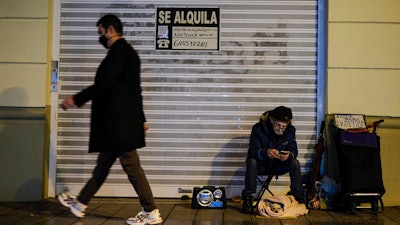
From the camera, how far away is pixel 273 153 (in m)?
4.98

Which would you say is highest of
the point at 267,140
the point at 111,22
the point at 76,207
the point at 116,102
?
the point at 111,22

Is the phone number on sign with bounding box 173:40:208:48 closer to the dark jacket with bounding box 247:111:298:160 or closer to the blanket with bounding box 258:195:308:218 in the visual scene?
the dark jacket with bounding box 247:111:298:160

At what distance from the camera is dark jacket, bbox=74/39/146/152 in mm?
4105

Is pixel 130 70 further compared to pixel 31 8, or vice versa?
pixel 31 8

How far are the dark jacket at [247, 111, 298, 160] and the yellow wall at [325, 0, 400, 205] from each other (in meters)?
0.79

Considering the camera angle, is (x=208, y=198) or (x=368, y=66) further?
(x=368, y=66)

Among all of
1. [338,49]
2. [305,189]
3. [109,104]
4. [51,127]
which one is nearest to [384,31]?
[338,49]

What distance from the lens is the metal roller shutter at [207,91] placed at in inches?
231

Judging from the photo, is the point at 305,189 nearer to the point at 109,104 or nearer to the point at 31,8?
the point at 109,104

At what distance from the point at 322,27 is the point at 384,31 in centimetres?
74

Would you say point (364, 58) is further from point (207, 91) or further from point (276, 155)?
point (207, 91)

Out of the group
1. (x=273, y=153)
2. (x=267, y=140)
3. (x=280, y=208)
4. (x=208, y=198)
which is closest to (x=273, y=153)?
(x=273, y=153)

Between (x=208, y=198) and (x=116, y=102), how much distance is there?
1738 millimetres

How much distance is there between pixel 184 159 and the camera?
588 centimetres
